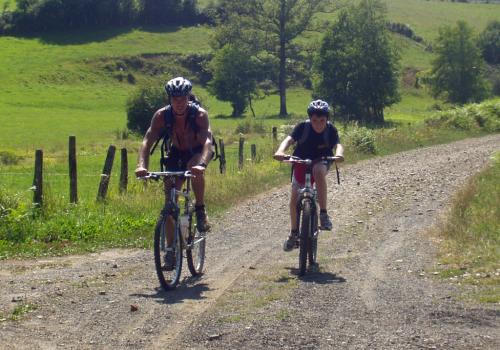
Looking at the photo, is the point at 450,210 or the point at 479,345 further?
the point at 450,210

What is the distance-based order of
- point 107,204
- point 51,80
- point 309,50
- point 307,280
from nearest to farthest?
point 307,280 → point 107,204 → point 309,50 → point 51,80

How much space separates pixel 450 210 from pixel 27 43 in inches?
3619

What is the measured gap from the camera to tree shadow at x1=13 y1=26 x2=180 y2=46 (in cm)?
10262

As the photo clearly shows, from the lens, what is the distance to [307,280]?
368 inches

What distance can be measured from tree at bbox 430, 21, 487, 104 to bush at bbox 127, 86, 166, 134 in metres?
31.3

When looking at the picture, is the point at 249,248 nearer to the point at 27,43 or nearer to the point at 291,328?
the point at 291,328

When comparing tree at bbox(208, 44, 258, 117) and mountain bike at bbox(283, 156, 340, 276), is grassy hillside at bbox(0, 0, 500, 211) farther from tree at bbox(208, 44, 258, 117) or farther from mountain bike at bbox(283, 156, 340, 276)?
mountain bike at bbox(283, 156, 340, 276)

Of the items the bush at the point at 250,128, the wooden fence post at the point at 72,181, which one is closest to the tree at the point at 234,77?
the bush at the point at 250,128

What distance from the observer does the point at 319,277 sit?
9523 millimetres

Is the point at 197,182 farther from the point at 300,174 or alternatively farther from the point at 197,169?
the point at 300,174

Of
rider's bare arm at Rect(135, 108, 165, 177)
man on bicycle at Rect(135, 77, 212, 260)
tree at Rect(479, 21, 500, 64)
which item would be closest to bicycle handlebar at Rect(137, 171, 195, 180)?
man on bicycle at Rect(135, 77, 212, 260)

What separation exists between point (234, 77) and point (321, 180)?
68782 millimetres

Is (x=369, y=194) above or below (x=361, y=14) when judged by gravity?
below

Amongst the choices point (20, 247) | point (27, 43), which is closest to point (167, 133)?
point (20, 247)
